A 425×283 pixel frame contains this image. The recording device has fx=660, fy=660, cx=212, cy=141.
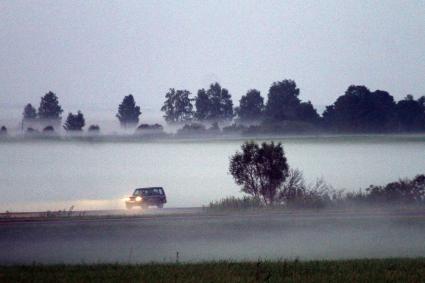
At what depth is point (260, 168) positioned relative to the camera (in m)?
32.0

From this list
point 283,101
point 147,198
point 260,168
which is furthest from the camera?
point 283,101

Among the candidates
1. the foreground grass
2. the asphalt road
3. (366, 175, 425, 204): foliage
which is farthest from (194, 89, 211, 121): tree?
the foreground grass

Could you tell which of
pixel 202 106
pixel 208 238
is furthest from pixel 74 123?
pixel 208 238

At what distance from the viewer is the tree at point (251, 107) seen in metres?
45.0

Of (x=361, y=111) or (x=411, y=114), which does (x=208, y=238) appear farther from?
(x=411, y=114)

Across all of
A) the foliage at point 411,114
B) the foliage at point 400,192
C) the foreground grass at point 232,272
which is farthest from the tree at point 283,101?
the foreground grass at point 232,272

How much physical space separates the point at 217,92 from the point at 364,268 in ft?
121

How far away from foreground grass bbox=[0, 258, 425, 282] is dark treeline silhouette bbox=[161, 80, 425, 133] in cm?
1947

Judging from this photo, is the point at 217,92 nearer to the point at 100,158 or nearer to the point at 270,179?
the point at 100,158

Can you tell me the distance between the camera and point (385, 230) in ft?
61.9

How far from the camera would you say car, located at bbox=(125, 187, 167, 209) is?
35.6 meters

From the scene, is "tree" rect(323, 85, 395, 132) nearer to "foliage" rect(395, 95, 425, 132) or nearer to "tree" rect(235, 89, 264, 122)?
"foliage" rect(395, 95, 425, 132)

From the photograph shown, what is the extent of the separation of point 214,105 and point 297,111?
25.2ft

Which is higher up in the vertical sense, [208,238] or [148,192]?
[208,238]
